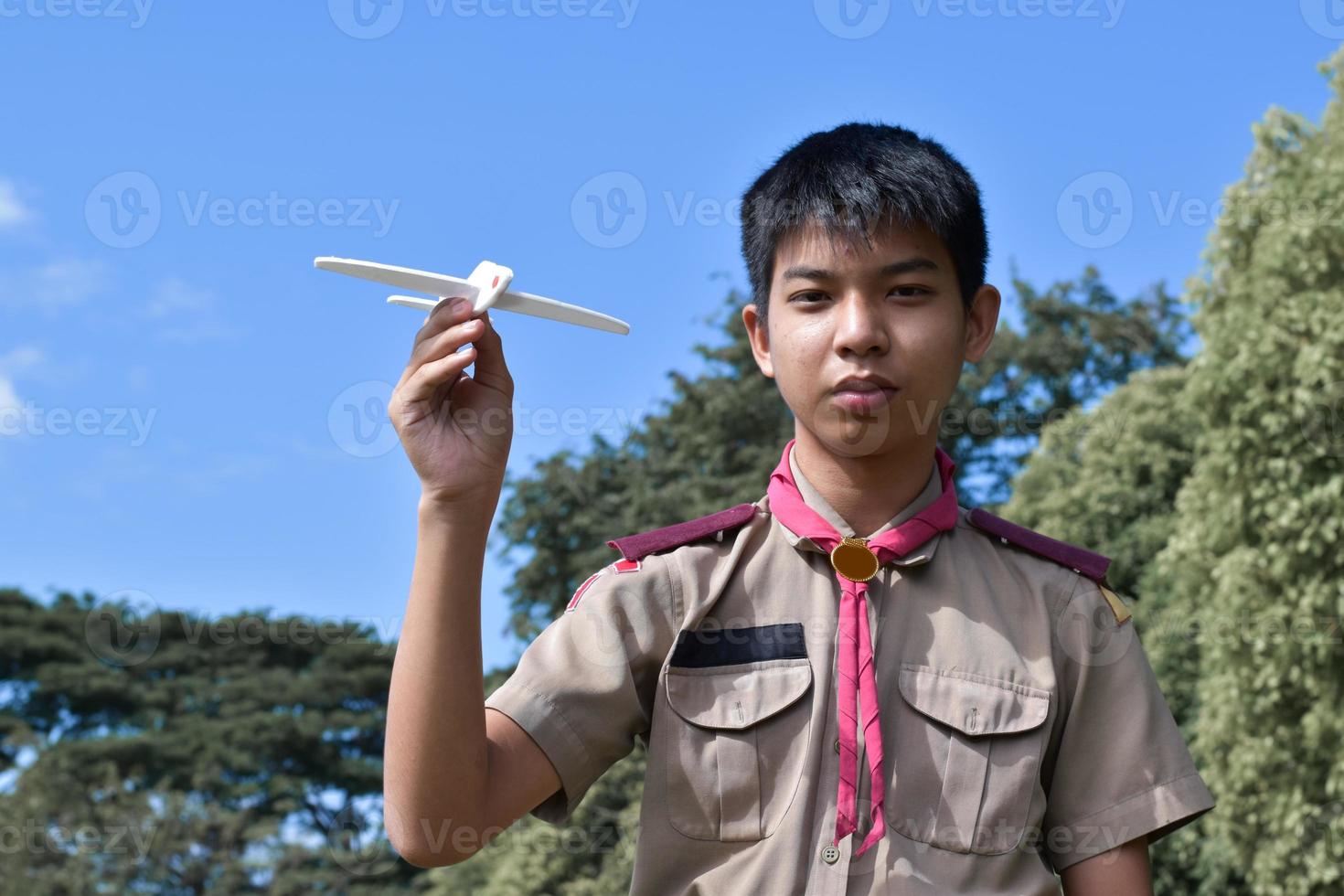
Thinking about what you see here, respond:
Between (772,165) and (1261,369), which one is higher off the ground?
(1261,369)

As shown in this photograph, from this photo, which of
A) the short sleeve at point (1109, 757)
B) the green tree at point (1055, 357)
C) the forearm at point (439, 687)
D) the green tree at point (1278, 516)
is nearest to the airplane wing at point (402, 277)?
the forearm at point (439, 687)

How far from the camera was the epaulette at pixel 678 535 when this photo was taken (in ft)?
7.70

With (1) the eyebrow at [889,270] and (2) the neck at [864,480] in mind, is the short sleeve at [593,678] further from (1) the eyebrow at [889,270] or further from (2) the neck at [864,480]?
(1) the eyebrow at [889,270]

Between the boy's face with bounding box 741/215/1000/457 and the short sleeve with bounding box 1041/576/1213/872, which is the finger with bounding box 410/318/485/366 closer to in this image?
the boy's face with bounding box 741/215/1000/457

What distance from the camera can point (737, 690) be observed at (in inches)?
87.3

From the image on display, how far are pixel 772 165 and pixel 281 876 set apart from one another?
33.0 meters

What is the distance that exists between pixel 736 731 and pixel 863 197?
0.89 meters

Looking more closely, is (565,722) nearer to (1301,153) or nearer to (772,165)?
(772,165)

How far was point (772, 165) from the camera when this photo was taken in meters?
2.63

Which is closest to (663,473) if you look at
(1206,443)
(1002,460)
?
(1002,460)

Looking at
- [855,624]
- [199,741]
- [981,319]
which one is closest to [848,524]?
[855,624]

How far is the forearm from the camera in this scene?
197 cm

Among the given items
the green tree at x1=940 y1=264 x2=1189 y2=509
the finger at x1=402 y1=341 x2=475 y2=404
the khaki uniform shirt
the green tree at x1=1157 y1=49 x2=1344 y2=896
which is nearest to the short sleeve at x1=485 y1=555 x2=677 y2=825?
the khaki uniform shirt

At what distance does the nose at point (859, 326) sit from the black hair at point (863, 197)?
126 mm
